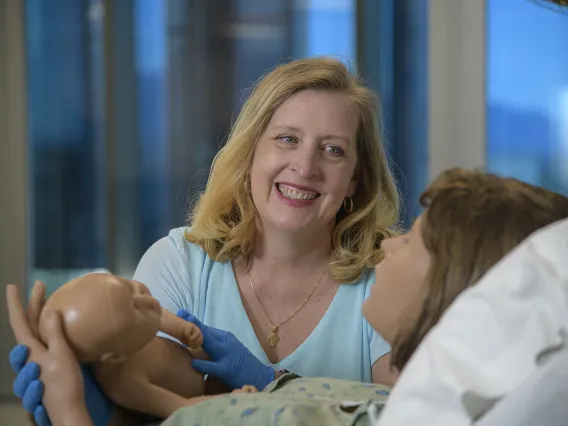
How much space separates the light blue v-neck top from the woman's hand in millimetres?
582

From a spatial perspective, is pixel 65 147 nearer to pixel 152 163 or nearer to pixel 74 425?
pixel 152 163

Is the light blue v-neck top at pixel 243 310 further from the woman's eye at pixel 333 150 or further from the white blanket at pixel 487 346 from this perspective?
the white blanket at pixel 487 346

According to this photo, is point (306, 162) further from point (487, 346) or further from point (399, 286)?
point (487, 346)

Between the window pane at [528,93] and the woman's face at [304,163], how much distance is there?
2.32m

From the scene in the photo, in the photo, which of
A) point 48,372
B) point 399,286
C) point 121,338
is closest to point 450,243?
point 399,286

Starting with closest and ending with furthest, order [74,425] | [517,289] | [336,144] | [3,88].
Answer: [517,289] < [74,425] < [336,144] < [3,88]

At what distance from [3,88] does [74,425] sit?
10.1 feet

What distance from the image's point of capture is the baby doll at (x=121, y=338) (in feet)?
3.74

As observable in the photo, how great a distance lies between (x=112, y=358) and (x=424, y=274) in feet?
1.53

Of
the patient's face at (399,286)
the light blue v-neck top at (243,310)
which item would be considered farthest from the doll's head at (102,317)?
the light blue v-neck top at (243,310)

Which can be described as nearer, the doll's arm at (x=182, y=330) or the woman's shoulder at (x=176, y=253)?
the doll's arm at (x=182, y=330)

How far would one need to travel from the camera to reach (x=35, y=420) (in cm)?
123

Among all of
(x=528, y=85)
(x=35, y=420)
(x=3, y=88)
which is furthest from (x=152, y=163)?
(x=35, y=420)

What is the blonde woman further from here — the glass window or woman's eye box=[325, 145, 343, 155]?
the glass window
